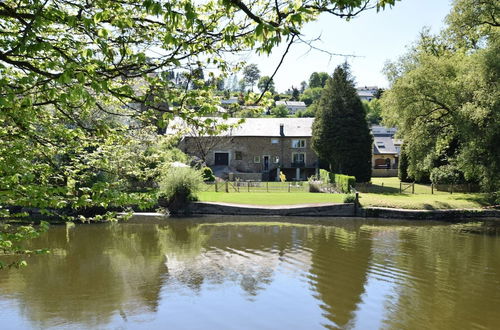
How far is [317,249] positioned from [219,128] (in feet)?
38.0

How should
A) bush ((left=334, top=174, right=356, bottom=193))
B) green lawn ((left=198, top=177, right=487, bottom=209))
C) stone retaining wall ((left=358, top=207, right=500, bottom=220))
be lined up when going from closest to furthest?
stone retaining wall ((left=358, top=207, right=500, bottom=220)) → green lawn ((left=198, top=177, right=487, bottom=209)) → bush ((left=334, top=174, right=356, bottom=193))

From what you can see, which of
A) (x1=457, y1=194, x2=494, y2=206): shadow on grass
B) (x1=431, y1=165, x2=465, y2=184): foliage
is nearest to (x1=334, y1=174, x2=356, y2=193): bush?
(x1=431, y1=165, x2=465, y2=184): foliage

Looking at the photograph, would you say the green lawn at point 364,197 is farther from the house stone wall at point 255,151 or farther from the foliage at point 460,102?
A: the house stone wall at point 255,151

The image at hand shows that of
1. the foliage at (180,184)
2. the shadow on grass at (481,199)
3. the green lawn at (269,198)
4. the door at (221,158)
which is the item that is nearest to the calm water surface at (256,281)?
the foliage at (180,184)

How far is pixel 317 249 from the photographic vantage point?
16.0 metres

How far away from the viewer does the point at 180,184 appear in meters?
24.2

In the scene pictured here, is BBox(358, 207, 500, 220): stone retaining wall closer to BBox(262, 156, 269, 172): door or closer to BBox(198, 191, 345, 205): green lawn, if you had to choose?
BBox(198, 191, 345, 205): green lawn

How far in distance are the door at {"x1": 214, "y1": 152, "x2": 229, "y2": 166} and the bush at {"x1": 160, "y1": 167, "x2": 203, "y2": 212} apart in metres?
20.5

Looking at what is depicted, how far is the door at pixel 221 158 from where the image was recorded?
1791 inches

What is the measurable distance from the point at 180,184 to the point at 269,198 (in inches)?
244

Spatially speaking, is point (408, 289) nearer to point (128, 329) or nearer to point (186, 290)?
point (186, 290)

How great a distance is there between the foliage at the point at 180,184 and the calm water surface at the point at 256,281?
4935 millimetres

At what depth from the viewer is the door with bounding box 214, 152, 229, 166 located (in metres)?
45.5

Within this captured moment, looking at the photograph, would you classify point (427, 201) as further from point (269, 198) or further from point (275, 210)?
point (269, 198)
